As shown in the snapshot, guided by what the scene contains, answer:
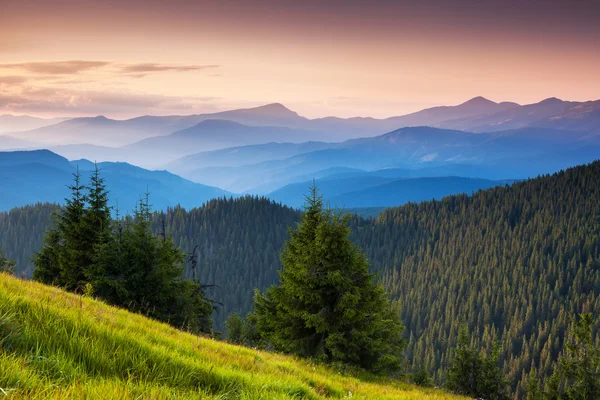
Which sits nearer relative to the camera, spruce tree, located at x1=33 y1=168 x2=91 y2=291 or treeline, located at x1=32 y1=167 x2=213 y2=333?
treeline, located at x1=32 y1=167 x2=213 y2=333

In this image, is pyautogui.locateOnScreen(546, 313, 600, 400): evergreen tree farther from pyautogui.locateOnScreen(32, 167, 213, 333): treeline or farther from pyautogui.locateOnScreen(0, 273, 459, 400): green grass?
pyautogui.locateOnScreen(0, 273, 459, 400): green grass

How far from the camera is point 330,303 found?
21875 millimetres

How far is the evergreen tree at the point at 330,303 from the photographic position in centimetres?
2052

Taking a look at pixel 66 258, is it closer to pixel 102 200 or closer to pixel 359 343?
pixel 102 200

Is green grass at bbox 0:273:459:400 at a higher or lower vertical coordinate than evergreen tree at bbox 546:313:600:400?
higher

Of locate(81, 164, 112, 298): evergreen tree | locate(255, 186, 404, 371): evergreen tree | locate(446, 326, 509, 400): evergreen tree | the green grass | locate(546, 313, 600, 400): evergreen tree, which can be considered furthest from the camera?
locate(446, 326, 509, 400): evergreen tree

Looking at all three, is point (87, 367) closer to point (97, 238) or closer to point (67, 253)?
point (97, 238)

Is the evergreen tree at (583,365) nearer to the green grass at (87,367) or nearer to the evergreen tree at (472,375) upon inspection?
the evergreen tree at (472,375)

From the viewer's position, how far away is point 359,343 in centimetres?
2042

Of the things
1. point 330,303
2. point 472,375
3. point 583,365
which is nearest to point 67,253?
point 330,303

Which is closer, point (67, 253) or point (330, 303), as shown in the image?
point (330, 303)

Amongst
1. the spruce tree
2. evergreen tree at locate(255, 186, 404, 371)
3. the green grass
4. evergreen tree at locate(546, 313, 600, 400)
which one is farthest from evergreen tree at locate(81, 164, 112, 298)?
evergreen tree at locate(546, 313, 600, 400)

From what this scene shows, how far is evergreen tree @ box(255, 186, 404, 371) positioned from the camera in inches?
808

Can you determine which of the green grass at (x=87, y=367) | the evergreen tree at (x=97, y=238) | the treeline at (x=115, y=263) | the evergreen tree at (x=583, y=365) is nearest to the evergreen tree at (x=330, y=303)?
the treeline at (x=115, y=263)
